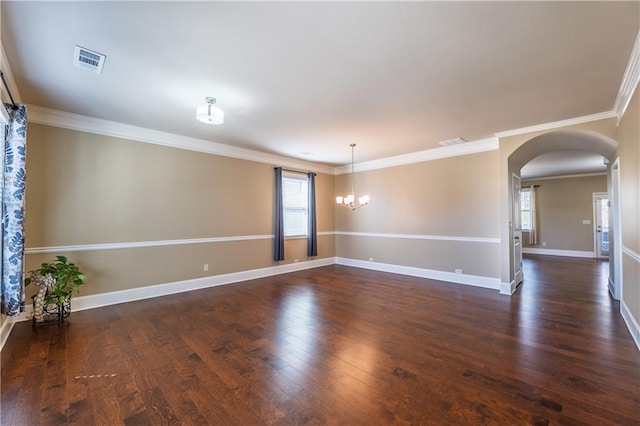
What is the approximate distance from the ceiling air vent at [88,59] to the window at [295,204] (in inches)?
165

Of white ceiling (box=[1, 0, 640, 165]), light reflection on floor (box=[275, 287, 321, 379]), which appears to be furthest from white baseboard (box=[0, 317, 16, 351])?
light reflection on floor (box=[275, 287, 321, 379])

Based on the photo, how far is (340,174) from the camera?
7758 millimetres

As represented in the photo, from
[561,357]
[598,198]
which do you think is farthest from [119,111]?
[598,198]

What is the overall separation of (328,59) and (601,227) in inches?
422

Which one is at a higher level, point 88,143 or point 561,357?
point 88,143

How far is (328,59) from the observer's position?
251 cm

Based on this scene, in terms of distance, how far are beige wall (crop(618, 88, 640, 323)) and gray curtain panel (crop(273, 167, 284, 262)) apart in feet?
17.6

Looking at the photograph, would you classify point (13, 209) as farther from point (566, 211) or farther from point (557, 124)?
point (566, 211)

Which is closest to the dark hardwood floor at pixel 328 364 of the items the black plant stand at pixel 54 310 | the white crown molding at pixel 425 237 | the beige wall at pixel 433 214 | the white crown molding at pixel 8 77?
the black plant stand at pixel 54 310

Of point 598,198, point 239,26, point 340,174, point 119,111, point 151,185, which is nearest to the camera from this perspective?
point 239,26

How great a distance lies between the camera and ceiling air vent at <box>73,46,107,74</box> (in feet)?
7.92

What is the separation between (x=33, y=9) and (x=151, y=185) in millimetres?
2967

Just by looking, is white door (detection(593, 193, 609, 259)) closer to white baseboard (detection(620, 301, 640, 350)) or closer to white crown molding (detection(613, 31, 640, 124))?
white baseboard (detection(620, 301, 640, 350))

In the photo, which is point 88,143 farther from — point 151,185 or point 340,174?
point 340,174
